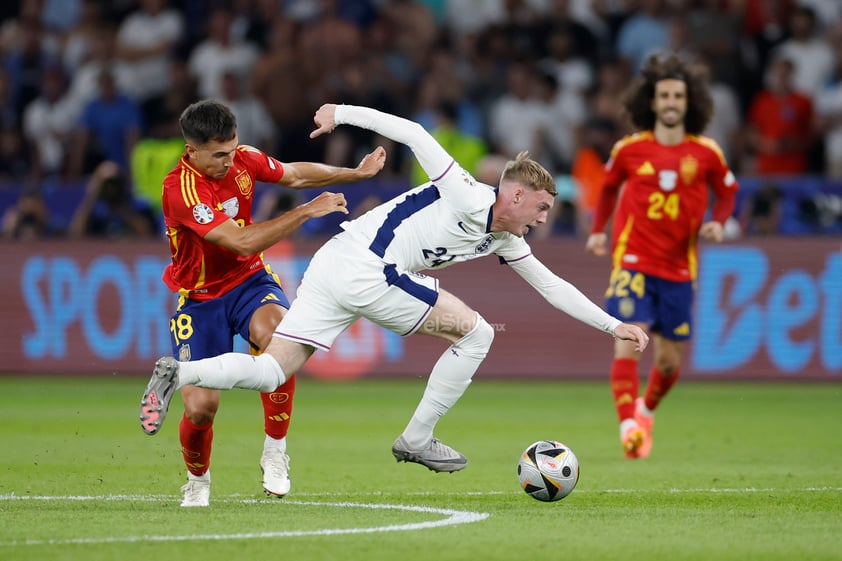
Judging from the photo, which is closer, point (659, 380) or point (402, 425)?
point (659, 380)

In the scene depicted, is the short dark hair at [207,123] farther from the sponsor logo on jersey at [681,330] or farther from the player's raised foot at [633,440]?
the sponsor logo on jersey at [681,330]

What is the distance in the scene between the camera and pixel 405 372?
16453 mm

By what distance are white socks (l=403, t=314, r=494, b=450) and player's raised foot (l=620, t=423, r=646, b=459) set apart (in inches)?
100

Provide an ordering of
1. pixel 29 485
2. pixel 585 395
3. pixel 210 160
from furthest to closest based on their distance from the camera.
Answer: pixel 585 395 < pixel 29 485 < pixel 210 160

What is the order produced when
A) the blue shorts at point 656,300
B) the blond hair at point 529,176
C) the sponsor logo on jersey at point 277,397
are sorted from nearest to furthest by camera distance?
the blond hair at point 529,176
the sponsor logo on jersey at point 277,397
the blue shorts at point 656,300

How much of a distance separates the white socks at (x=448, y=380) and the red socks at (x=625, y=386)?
275 centimetres

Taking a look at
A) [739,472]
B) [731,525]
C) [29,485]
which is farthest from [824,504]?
[29,485]

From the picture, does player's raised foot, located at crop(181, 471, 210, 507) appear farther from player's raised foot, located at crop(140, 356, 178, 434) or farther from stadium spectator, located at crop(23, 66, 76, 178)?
stadium spectator, located at crop(23, 66, 76, 178)

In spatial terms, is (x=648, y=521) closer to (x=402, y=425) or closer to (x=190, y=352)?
(x=190, y=352)

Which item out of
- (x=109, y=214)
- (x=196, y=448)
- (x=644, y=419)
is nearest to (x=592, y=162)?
(x=109, y=214)

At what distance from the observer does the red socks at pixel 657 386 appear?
37.0ft

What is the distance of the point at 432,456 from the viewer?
836 cm

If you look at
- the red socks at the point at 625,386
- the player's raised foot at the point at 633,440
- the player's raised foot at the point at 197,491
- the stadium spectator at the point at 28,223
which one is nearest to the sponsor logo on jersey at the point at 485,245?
the player's raised foot at the point at 197,491

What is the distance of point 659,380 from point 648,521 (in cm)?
394
